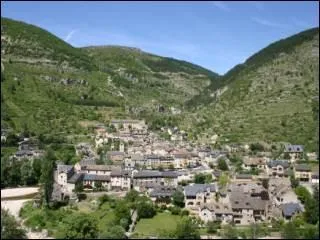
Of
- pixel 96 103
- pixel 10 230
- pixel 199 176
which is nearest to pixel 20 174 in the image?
pixel 199 176

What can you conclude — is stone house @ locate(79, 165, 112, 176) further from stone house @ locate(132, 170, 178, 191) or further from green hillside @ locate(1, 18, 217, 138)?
green hillside @ locate(1, 18, 217, 138)

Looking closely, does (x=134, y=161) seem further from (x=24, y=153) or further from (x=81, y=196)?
(x=81, y=196)

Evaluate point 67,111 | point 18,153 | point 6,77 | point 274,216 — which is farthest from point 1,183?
point 6,77

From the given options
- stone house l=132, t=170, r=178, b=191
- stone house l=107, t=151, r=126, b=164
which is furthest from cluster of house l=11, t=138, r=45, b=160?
stone house l=132, t=170, r=178, b=191

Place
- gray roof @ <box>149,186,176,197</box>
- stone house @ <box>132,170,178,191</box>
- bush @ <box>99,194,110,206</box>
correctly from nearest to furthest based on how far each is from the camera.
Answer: bush @ <box>99,194,110,206</box>, gray roof @ <box>149,186,176,197</box>, stone house @ <box>132,170,178,191</box>

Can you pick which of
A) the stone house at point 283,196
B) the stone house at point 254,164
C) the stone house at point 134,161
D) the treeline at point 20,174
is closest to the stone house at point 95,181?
the treeline at point 20,174

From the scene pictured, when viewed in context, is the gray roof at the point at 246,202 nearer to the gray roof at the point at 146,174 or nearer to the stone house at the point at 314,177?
the stone house at the point at 314,177

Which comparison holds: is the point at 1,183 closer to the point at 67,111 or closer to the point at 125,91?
the point at 67,111
